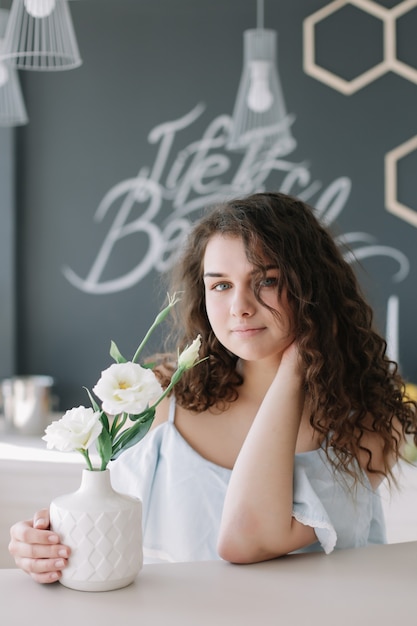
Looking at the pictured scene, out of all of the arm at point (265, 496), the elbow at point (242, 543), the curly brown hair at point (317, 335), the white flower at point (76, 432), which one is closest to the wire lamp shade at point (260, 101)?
→ the curly brown hair at point (317, 335)

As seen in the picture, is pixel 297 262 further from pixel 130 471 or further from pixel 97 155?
pixel 97 155

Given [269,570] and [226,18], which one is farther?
[226,18]

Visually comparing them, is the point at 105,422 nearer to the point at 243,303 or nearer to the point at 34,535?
the point at 34,535

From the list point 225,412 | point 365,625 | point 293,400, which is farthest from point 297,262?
point 365,625

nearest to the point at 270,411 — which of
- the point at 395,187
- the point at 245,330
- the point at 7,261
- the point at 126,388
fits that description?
the point at 245,330

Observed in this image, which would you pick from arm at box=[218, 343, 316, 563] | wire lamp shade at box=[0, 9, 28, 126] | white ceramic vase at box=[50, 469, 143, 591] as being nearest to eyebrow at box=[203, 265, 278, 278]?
arm at box=[218, 343, 316, 563]

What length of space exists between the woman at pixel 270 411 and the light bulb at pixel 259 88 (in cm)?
165

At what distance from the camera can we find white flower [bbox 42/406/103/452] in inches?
44.0

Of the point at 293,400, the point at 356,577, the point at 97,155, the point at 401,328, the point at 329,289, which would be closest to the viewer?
the point at 356,577

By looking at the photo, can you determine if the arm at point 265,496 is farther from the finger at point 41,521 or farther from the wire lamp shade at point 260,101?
the wire lamp shade at point 260,101

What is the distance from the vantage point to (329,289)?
5.13ft

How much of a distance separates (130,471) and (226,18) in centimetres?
265

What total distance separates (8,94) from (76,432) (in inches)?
89.5

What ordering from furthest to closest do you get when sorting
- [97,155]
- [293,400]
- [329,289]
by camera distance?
1. [97,155]
2. [329,289]
3. [293,400]
